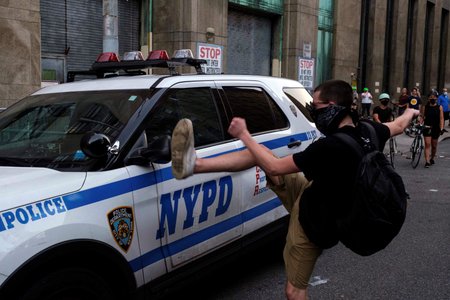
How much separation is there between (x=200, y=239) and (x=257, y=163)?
958 millimetres

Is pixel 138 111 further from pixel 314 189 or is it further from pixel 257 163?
pixel 314 189

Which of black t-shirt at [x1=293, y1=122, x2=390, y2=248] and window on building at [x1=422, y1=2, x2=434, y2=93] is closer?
black t-shirt at [x1=293, y1=122, x2=390, y2=248]

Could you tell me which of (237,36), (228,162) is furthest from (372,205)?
(237,36)

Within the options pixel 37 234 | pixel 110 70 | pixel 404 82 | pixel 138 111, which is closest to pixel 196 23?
pixel 110 70

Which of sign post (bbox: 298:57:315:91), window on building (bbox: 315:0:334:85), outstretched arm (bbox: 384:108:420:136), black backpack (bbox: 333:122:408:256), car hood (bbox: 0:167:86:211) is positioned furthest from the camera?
window on building (bbox: 315:0:334:85)

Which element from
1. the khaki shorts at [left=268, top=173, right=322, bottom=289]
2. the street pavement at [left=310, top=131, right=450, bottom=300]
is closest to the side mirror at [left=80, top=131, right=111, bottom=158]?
the khaki shorts at [left=268, top=173, right=322, bottom=289]

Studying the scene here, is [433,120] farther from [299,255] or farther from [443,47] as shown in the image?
[443,47]

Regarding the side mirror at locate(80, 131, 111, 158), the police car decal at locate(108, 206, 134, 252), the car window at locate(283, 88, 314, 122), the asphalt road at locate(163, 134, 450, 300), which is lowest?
the asphalt road at locate(163, 134, 450, 300)

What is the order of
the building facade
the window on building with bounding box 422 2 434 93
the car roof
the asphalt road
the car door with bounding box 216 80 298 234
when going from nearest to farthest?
the car roof → the car door with bounding box 216 80 298 234 → the asphalt road → the building facade → the window on building with bounding box 422 2 434 93

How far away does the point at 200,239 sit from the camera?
11.4ft

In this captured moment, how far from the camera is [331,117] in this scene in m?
2.76

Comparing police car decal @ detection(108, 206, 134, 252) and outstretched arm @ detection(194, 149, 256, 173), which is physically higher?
outstretched arm @ detection(194, 149, 256, 173)

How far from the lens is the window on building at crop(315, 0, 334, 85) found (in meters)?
21.8

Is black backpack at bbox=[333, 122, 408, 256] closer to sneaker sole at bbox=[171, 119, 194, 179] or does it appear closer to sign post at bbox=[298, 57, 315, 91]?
sneaker sole at bbox=[171, 119, 194, 179]
